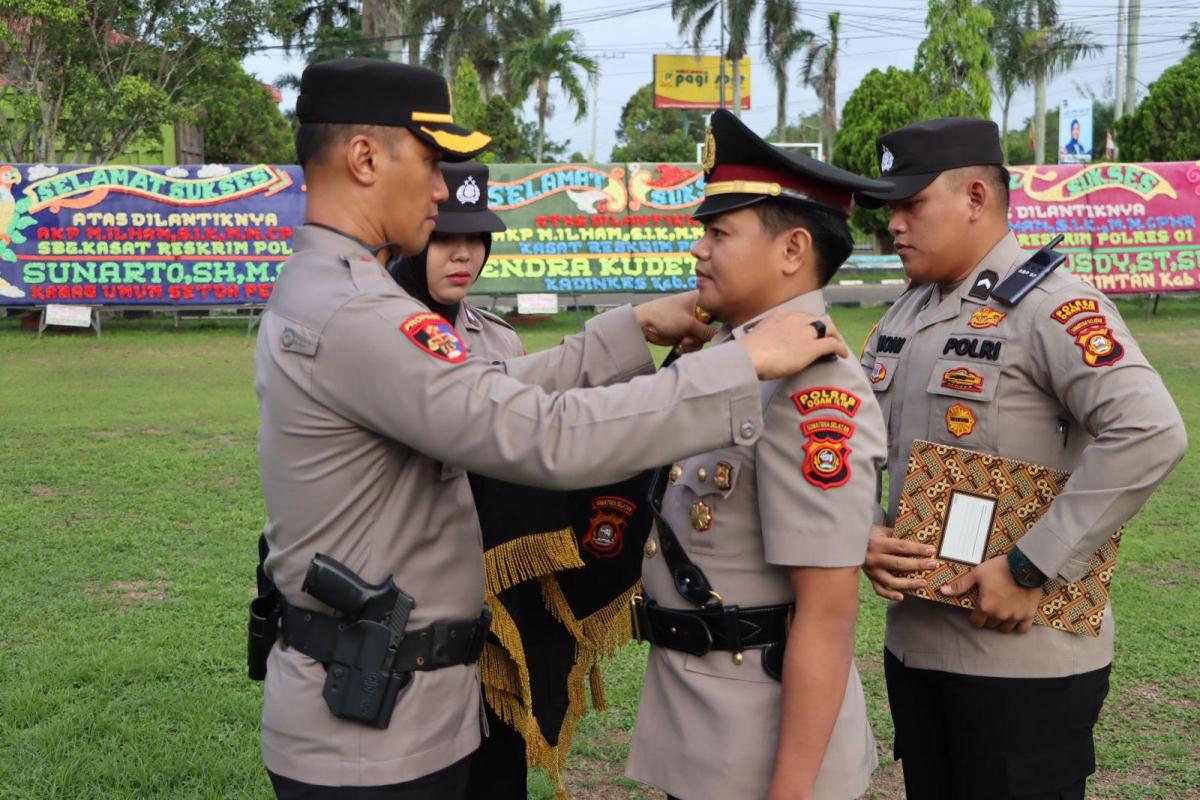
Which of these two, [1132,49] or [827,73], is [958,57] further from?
[827,73]

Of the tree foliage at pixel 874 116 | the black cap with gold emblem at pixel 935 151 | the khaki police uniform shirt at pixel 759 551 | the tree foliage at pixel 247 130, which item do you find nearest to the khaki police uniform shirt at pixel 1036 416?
the black cap with gold emblem at pixel 935 151

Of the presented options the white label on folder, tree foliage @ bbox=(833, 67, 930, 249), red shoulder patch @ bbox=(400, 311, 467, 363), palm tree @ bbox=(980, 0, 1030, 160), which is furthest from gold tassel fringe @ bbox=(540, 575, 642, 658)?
palm tree @ bbox=(980, 0, 1030, 160)

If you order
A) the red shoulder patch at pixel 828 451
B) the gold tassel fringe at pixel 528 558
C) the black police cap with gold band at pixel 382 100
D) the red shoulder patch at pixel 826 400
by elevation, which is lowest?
the gold tassel fringe at pixel 528 558

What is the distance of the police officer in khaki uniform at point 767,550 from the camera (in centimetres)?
205

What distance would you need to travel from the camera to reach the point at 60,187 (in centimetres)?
1581

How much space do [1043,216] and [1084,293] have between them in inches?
642

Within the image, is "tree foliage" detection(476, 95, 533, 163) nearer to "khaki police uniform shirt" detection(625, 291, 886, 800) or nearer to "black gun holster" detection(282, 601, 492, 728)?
"khaki police uniform shirt" detection(625, 291, 886, 800)

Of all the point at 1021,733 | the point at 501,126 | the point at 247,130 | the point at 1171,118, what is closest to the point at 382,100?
the point at 1021,733

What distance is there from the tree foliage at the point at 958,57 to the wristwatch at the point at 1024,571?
812 inches

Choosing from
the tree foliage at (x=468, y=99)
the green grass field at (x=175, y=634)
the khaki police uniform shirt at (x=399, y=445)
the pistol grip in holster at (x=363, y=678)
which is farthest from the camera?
the tree foliage at (x=468, y=99)

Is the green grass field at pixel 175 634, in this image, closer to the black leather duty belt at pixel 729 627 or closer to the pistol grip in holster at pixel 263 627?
the pistol grip in holster at pixel 263 627

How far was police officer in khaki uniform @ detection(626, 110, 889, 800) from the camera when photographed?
80.7 inches

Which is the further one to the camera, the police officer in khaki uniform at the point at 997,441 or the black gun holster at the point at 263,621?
the police officer in khaki uniform at the point at 997,441

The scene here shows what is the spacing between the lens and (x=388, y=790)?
2068mm
